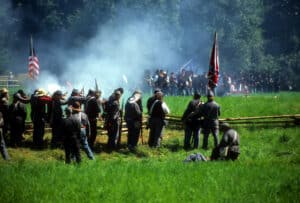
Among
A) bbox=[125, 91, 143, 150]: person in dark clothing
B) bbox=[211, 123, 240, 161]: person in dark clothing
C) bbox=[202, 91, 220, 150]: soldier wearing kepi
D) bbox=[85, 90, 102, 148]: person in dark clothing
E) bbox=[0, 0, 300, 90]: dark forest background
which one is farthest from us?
bbox=[0, 0, 300, 90]: dark forest background

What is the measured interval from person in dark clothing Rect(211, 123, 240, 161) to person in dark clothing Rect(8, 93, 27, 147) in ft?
23.8

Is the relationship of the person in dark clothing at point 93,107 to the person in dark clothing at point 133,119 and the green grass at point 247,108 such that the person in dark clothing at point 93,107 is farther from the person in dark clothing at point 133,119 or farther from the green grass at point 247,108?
the green grass at point 247,108

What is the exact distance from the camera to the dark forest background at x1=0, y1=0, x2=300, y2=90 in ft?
170

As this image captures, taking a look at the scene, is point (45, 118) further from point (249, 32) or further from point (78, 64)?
point (249, 32)

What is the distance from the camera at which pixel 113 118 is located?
17.9 m

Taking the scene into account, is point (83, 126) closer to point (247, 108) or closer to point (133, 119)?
point (133, 119)

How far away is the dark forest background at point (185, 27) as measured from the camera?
170ft

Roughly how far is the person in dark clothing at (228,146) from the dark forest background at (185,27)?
37.3 m

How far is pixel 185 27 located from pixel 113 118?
46629 millimetres

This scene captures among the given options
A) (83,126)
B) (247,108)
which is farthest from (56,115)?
(247,108)

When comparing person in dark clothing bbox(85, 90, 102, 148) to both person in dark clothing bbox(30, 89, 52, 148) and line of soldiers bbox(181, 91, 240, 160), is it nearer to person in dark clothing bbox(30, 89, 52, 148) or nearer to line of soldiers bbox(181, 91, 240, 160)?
person in dark clothing bbox(30, 89, 52, 148)

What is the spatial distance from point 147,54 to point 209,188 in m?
43.0

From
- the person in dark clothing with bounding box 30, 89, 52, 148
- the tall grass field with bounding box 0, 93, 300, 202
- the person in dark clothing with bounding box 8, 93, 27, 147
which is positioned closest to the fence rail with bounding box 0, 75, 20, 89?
the person in dark clothing with bounding box 8, 93, 27, 147

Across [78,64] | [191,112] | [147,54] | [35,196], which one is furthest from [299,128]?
[147,54]
